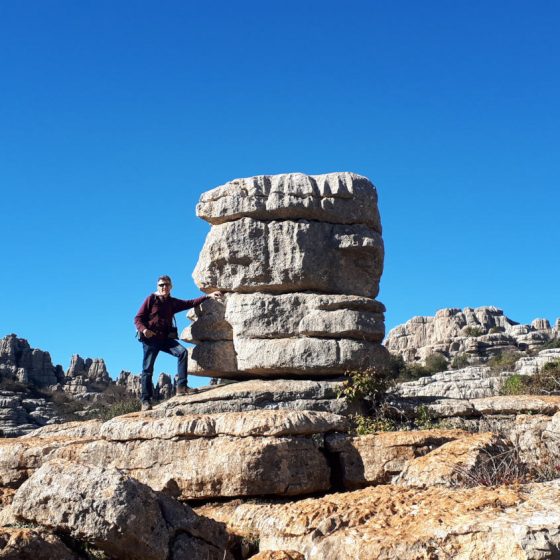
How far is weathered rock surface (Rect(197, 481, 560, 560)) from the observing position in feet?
15.8

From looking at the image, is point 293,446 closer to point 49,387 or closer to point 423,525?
point 423,525

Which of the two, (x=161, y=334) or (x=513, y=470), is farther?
(x=161, y=334)

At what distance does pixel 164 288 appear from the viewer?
12773mm

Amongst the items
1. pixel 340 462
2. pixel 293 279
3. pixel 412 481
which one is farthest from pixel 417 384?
pixel 412 481

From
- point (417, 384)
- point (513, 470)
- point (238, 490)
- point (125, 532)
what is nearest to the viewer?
point (125, 532)

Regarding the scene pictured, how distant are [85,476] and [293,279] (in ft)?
→ 20.8

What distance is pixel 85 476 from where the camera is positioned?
696cm

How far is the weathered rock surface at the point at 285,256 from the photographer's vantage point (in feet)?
41.5

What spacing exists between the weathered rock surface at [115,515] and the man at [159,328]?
5329mm

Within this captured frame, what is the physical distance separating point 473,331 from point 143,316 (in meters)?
56.3

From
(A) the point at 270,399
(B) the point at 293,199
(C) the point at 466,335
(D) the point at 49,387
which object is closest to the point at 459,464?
(A) the point at 270,399

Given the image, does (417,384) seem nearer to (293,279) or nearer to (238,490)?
(293,279)

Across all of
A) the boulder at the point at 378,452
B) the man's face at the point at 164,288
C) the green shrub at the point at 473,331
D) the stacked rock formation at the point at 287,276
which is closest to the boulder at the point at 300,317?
the stacked rock formation at the point at 287,276

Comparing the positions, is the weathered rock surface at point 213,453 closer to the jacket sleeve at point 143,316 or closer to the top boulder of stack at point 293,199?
the jacket sleeve at point 143,316
